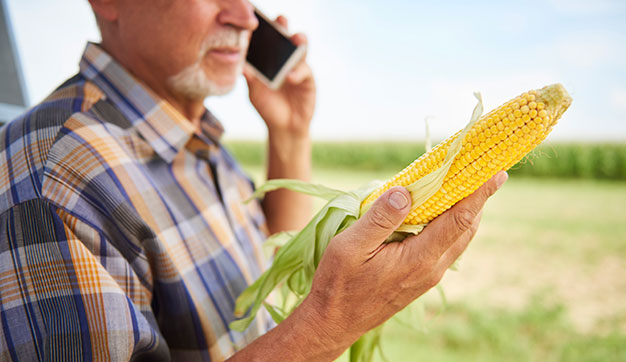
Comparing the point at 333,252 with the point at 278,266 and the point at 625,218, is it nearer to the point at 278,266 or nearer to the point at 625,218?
the point at 278,266

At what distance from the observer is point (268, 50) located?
148 cm

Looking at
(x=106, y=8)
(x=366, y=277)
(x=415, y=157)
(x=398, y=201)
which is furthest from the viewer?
(x=415, y=157)

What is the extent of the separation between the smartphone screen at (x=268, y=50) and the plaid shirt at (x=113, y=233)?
0.42 metres

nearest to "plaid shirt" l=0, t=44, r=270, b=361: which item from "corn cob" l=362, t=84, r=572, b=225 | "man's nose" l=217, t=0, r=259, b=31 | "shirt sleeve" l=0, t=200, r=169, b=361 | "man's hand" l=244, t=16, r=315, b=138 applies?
"shirt sleeve" l=0, t=200, r=169, b=361

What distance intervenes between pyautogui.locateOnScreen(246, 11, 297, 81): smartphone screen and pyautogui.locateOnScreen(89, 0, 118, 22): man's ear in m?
0.48

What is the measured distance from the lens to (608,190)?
994 cm

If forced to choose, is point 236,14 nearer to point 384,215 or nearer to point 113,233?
point 113,233

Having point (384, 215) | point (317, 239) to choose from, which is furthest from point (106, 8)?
point (384, 215)

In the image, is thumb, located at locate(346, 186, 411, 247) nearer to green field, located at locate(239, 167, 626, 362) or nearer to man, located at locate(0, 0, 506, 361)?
man, located at locate(0, 0, 506, 361)

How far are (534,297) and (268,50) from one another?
3.82 m

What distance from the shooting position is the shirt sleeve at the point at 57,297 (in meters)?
0.67

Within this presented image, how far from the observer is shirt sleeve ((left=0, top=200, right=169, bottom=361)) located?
0.67m

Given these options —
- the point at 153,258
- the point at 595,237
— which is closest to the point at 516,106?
the point at 153,258

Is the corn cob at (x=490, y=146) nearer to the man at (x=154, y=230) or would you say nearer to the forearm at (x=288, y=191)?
the man at (x=154, y=230)
